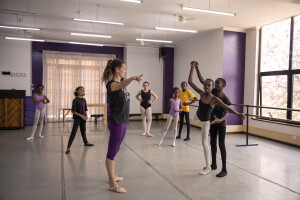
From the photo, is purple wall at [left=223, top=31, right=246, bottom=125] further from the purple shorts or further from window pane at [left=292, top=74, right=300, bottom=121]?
the purple shorts

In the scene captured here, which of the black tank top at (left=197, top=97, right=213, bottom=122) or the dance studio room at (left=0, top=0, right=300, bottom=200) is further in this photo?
the black tank top at (left=197, top=97, right=213, bottom=122)

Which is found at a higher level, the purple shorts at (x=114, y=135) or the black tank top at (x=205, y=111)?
the black tank top at (x=205, y=111)

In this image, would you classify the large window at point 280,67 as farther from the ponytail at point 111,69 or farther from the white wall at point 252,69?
the ponytail at point 111,69

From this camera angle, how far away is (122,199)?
9.52ft

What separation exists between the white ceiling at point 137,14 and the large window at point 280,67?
359mm

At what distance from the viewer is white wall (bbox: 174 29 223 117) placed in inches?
309

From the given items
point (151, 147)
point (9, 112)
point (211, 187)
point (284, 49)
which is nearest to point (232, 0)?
point (284, 49)

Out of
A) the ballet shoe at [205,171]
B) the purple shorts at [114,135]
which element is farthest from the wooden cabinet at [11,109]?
the ballet shoe at [205,171]

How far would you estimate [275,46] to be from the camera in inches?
277

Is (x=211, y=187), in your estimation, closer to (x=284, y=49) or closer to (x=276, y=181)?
(x=276, y=181)

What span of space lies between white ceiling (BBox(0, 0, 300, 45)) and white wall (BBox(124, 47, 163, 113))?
1833mm

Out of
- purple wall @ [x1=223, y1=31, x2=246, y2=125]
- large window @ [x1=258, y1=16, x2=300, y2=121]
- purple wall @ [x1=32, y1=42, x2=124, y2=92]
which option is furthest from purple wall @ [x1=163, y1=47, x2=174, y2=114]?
large window @ [x1=258, y1=16, x2=300, y2=121]

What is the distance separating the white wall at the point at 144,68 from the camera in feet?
35.2

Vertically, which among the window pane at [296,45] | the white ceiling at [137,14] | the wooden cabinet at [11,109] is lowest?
the wooden cabinet at [11,109]
